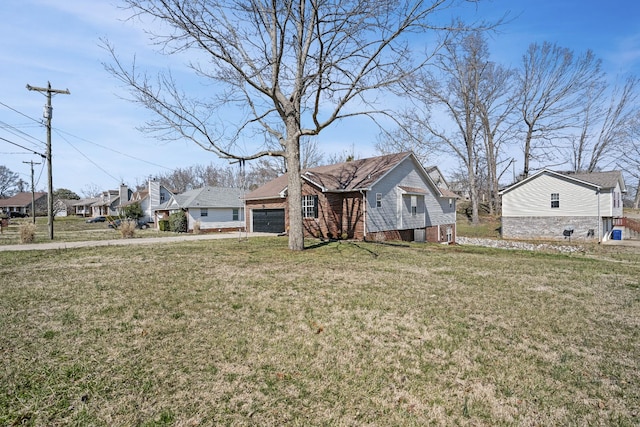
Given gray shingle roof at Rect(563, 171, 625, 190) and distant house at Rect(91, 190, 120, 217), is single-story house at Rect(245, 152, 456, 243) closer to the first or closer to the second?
gray shingle roof at Rect(563, 171, 625, 190)

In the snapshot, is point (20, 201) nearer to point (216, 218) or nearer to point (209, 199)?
point (209, 199)

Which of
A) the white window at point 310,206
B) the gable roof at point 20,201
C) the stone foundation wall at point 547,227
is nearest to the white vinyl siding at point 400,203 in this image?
the white window at point 310,206

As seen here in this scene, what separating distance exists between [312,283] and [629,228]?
32.2m

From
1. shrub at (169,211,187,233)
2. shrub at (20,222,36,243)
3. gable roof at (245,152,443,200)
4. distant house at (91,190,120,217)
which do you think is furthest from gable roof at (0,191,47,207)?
gable roof at (245,152,443,200)

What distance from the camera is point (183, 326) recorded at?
485 centimetres

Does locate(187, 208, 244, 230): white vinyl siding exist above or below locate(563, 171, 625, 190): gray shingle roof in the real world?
below

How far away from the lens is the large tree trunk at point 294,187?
452 inches

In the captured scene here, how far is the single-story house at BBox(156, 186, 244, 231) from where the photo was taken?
1119 inches

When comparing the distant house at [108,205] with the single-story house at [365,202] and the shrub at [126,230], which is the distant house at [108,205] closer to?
the shrub at [126,230]

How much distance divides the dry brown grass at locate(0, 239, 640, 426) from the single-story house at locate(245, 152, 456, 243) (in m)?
9.52

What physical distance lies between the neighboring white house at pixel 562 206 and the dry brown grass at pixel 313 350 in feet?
66.5

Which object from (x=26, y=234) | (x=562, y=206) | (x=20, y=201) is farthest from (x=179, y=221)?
(x=20, y=201)

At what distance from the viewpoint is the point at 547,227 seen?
84.8 ft

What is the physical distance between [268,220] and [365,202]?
28.4 feet
